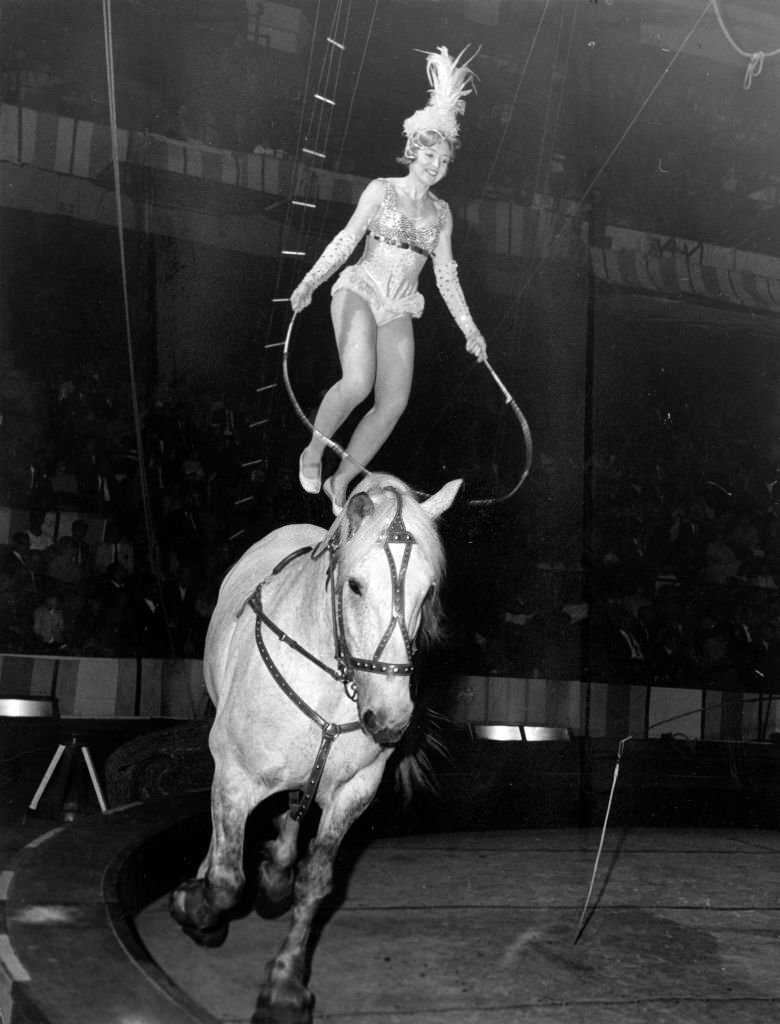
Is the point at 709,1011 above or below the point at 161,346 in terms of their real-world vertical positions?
below

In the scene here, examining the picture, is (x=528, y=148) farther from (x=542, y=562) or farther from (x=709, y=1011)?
(x=709, y=1011)

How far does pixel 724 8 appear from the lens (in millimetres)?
5648

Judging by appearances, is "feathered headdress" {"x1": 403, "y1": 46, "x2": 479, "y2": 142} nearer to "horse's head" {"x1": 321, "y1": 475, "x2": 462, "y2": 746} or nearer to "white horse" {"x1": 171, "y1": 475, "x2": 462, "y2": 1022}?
"white horse" {"x1": 171, "y1": 475, "x2": 462, "y2": 1022}

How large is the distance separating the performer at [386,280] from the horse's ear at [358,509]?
151 centimetres

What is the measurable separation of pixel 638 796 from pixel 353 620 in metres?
4.47

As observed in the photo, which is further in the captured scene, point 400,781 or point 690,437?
point 690,437

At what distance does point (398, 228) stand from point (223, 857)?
2.68 meters

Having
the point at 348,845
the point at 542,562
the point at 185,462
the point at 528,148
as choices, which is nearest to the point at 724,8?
the point at 528,148

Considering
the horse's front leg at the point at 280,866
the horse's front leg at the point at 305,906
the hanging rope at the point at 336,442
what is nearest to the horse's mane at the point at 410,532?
the horse's front leg at the point at 305,906

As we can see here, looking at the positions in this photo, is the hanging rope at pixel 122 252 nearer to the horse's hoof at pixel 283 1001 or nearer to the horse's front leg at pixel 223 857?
the horse's front leg at pixel 223 857

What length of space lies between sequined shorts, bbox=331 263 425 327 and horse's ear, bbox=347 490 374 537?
1.83m

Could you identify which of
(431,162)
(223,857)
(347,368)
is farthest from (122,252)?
(223,857)

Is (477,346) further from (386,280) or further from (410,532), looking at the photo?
(410,532)

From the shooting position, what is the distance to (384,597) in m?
2.85
